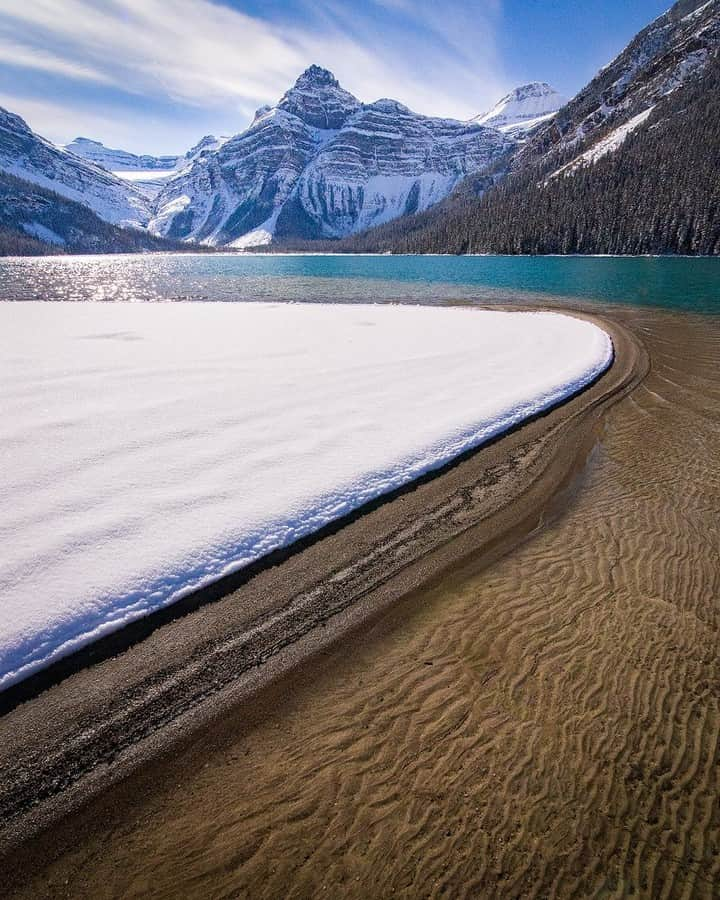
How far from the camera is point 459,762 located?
15.7ft

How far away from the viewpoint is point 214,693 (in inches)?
219

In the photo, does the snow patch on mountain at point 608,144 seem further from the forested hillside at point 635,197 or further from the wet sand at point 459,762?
the wet sand at point 459,762

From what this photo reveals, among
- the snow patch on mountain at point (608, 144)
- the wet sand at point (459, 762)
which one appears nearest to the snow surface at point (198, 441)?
the wet sand at point (459, 762)

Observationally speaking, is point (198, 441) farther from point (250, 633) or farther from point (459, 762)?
point (459, 762)

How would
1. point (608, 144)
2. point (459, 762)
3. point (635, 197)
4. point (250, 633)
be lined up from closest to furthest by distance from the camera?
point (459, 762) < point (250, 633) < point (635, 197) < point (608, 144)

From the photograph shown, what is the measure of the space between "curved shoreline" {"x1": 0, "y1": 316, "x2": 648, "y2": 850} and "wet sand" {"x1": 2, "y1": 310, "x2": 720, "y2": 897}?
0.39 ft

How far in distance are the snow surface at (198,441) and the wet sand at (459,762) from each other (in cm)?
146

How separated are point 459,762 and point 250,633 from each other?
316cm

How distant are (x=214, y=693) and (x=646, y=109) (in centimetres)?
27186

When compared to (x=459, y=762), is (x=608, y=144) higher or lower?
higher

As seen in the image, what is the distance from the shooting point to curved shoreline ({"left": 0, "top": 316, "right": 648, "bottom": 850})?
15.7ft

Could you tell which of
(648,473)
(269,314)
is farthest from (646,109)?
(648,473)

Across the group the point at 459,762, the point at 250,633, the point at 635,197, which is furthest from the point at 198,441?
the point at 635,197

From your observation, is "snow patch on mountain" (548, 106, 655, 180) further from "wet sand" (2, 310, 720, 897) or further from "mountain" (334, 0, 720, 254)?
"wet sand" (2, 310, 720, 897)
